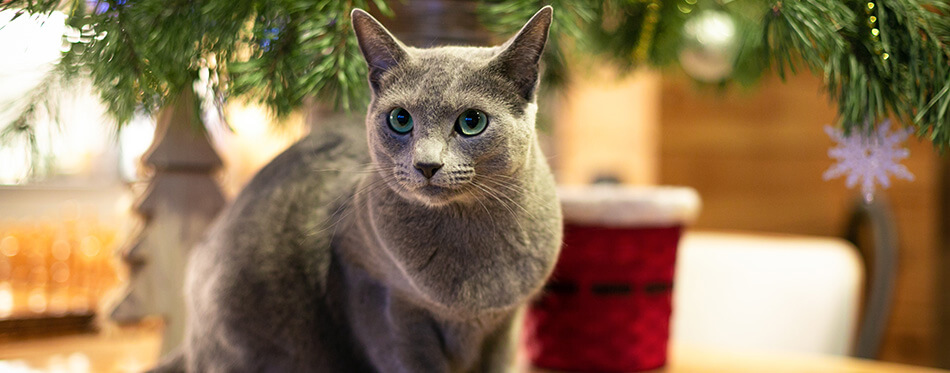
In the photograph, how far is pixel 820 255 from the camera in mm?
1237

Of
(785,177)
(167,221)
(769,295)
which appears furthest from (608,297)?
(785,177)

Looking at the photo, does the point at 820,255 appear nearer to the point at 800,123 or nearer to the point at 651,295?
the point at 651,295

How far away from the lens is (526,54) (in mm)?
485

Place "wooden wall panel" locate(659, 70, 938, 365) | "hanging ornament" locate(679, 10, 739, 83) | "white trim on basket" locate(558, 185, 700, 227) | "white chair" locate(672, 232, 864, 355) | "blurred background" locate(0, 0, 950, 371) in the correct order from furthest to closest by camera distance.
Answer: "wooden wall panel" locate(659, 70, 938, 365) < "white chair" locate(672, 232, 864, 355) < "hanging ornament" locate(679, 10, 739, 83) < "white trim on basket" locate(558, 185, 700, 227) < "blurred background" locate(0, 0, 950, 371)

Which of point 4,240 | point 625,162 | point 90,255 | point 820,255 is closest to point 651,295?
point 820,255

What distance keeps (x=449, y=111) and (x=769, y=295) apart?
1.00 meters

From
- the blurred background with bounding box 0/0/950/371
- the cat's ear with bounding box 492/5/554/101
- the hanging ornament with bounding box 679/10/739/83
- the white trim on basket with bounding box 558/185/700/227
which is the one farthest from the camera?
the hanging ornament with bounding box 679/10/739/83

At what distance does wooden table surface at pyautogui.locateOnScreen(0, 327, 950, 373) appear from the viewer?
2.62 feet

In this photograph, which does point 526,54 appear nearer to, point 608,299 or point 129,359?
point 608,299

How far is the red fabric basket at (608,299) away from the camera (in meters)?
0.73

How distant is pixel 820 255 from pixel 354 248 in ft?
3.23

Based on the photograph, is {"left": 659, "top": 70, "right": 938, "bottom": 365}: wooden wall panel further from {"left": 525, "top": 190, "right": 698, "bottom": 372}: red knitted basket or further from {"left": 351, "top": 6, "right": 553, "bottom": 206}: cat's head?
{"left": 351, "top": 6, "right": 553, "bottom": 206}: cat's head

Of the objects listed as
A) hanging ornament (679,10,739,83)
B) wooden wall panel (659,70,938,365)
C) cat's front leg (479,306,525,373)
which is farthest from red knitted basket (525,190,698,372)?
wooden wall panel (659,70,938,365)

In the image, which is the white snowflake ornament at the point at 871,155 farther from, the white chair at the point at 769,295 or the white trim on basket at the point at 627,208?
the white chair at the point at 769,295
